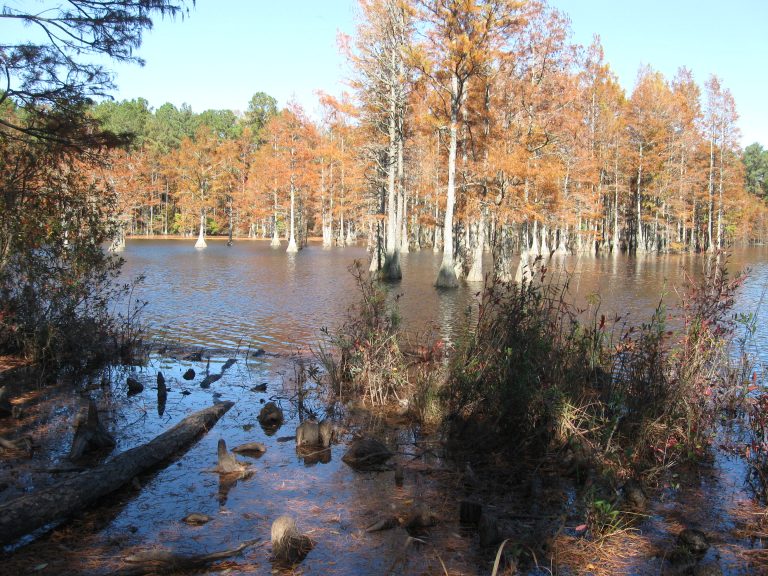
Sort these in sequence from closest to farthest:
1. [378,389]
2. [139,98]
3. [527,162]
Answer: [378,389]
[527,162]
[139,98]

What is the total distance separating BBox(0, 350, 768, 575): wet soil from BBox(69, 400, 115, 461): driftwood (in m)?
0.10

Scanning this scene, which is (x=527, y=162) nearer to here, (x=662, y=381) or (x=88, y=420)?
(x=662, y=381)

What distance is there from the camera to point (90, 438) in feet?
17.2

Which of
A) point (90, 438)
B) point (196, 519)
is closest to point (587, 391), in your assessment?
point (196, 519)

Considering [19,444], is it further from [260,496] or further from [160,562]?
[160,562]

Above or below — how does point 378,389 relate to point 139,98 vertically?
below

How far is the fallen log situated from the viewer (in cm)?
356

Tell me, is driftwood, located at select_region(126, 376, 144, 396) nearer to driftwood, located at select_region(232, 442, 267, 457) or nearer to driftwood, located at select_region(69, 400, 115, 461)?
driftwood, located at select_region(69, 400, 115, 461)

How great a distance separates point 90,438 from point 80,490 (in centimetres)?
137

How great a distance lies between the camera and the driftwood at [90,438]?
203 inches

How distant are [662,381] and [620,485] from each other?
128 cm

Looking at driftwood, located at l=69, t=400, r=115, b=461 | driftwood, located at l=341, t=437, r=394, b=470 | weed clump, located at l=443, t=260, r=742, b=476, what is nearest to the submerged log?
driftwood, located at l=341, t=437, r=394, b=470

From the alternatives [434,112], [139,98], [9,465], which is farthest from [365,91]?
[139,98]

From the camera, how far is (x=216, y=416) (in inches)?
250
